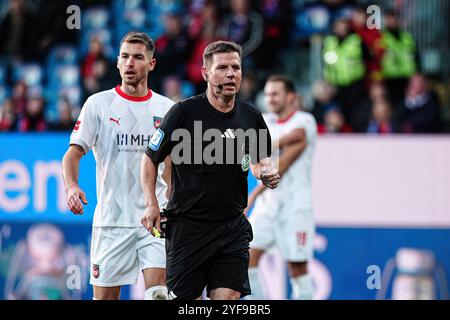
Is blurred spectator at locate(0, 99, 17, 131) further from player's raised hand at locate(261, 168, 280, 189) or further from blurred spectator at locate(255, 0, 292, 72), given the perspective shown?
player's raised hand at locate(261, 168, 280, 189)

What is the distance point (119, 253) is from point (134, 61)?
55.3 inches

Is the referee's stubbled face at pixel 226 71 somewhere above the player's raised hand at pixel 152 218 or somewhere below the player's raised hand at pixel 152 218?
above

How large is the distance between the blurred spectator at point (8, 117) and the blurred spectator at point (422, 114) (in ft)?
15.6

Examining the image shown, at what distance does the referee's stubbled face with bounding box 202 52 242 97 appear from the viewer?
634 centimetres

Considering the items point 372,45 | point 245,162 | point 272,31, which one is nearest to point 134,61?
point 245,162

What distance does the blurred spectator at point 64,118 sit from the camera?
37.4 feet

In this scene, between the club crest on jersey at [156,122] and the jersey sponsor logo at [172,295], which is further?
the club crest on jersey at [156,122]

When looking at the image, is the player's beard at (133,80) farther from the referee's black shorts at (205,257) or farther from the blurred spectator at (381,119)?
the blurred spectator at (381,119)

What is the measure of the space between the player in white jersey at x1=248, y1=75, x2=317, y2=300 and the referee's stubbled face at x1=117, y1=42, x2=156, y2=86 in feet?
9.64

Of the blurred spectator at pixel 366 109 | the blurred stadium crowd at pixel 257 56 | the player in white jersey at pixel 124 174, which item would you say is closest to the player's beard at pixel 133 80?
the player in white jersey at pixel 124 174

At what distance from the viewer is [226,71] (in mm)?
6340

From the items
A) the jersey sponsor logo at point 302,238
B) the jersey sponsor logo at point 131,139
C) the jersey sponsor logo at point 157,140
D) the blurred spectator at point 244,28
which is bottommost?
the jersey sponsor logo at point 302,238

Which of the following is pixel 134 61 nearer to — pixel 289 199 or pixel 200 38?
pixel 289 199
